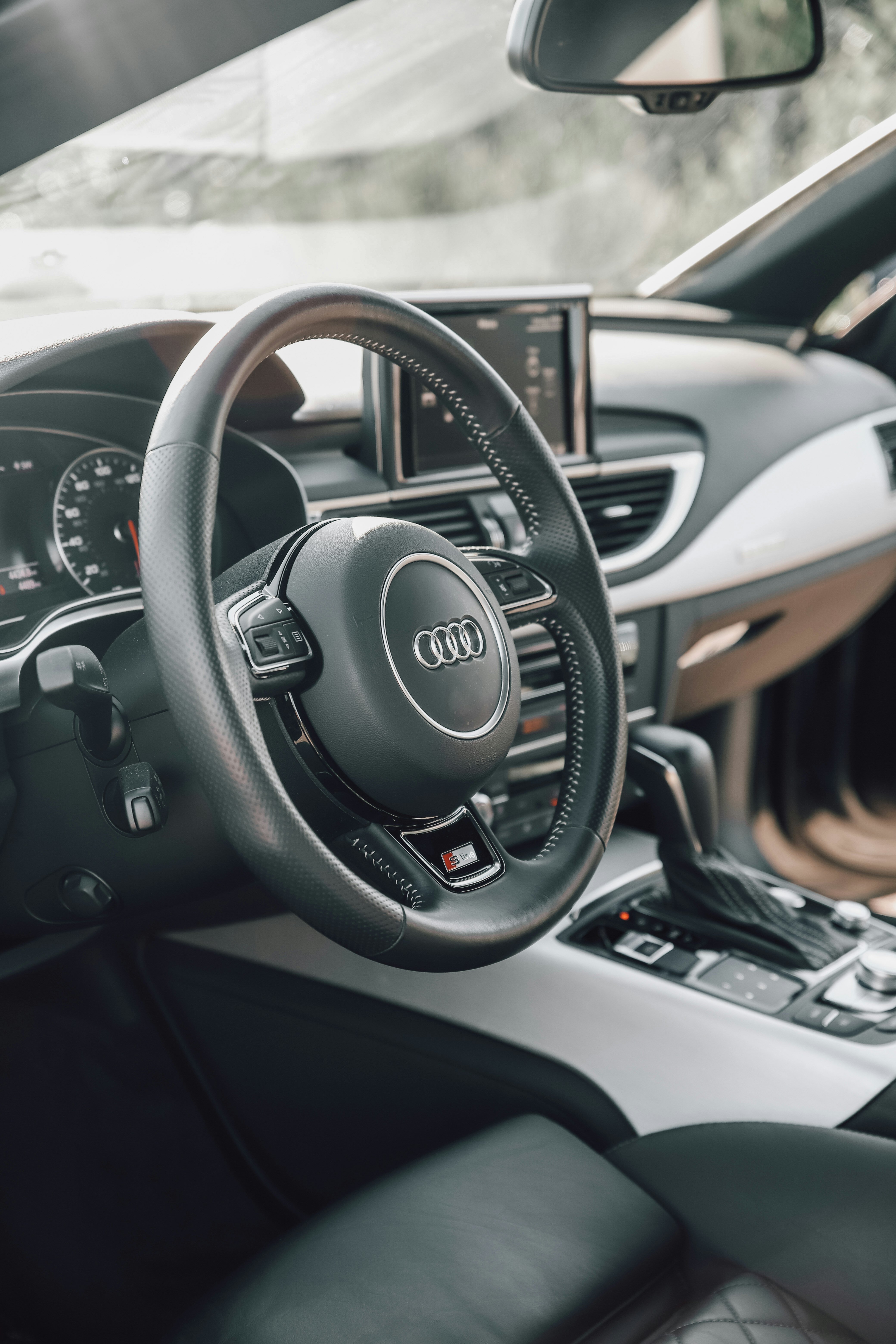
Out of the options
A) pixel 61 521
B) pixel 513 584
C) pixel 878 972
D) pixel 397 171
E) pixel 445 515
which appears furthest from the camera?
pixel 397 171

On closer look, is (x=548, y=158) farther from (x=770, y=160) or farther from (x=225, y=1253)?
(x=225, y=1253)

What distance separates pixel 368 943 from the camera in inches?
34.0

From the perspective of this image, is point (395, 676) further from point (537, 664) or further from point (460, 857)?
point (537, 664)

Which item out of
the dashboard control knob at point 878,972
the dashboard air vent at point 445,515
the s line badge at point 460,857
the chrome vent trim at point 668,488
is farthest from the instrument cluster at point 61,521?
the dashboard control knob at point 878,972

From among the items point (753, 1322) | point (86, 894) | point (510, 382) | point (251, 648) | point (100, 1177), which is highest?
point (510, 382)

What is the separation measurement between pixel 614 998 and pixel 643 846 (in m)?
0.47

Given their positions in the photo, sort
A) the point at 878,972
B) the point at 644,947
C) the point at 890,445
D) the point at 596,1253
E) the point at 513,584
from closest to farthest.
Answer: the point at 596,1253 < the point at 513,584 < the point at 878,972 < the point at 644,947 < the point at 890,445

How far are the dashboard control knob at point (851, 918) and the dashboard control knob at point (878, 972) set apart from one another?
0.11 meters

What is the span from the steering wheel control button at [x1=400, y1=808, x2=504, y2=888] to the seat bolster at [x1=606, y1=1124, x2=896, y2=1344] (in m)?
0.37

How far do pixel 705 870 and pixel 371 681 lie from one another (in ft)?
2.67

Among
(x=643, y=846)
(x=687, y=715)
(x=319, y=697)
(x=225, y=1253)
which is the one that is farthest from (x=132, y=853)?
(x=687, y=715)

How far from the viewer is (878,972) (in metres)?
1.37

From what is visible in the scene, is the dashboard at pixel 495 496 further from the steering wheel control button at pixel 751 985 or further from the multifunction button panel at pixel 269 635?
the steering wheel control button at pixel 751 985

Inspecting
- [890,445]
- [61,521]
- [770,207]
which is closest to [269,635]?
[61,521]
